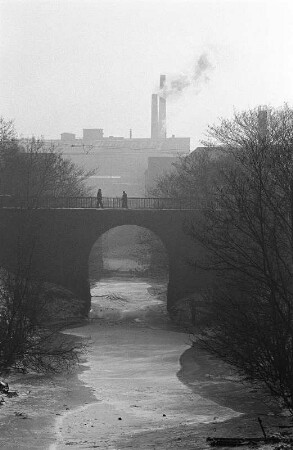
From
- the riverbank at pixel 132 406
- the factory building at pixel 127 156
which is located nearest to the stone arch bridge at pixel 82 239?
the riverbank at pixel 132 406

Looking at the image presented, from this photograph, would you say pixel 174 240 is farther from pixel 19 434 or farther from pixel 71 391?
pixel 19 434

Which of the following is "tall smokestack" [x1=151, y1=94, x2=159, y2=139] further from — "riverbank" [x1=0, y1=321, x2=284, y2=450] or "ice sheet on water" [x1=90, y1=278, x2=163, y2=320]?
"riverbank" [x1=0, y1=321, x2=284, y2=450]

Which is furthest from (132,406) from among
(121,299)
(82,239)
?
(121,299)

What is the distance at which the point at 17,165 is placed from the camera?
70.6m

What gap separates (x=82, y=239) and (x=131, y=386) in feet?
86.4

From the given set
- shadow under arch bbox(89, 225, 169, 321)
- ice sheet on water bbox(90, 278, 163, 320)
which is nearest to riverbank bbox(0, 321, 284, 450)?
ice sheet on water bbox(90, 278, 163, 320)

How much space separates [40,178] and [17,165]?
2.99 meters

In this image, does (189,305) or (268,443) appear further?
(189,305)

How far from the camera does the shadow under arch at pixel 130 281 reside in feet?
193

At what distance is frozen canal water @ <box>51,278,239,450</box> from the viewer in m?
26.8

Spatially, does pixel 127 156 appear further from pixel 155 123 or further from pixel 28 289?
pixel 28 289

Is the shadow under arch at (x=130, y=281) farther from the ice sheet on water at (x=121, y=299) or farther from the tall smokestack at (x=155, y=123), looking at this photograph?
the tall smokestack at (x=155, y=123)

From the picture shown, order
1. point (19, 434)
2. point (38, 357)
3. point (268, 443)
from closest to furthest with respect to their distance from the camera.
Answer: point (268, 443), point (19, 434), point (38, 357)

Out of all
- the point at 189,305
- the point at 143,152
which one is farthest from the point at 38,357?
the point at 143,152
